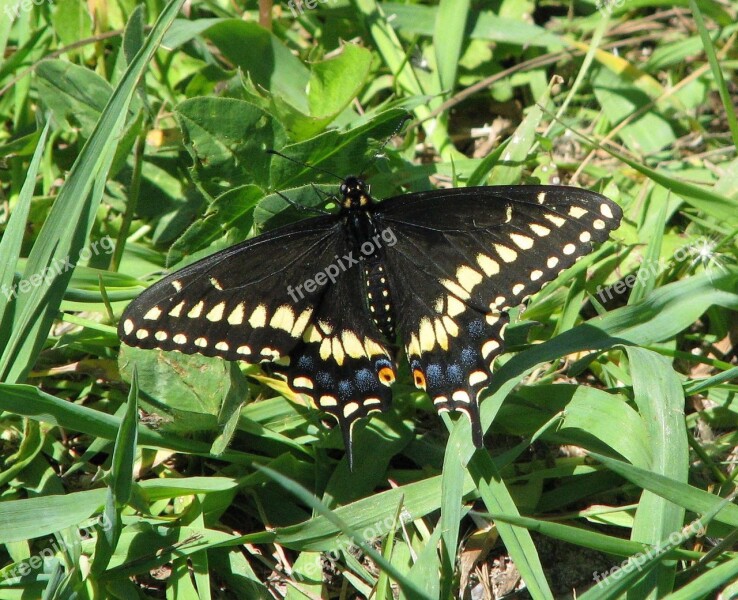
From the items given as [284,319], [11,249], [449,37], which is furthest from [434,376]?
[449,37]

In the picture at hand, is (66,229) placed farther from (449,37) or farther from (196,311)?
(449,37)

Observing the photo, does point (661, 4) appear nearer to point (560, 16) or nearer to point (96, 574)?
point (560, 16)

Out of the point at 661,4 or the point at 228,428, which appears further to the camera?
the point at 661,4

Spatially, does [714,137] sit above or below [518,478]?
above

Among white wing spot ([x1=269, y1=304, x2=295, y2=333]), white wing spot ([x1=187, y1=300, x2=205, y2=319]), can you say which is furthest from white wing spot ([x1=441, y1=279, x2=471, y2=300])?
white wing spot ([x1=187, y1=300, x2=205, y2=319])

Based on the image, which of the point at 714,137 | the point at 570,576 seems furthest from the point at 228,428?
the point at 714,137
